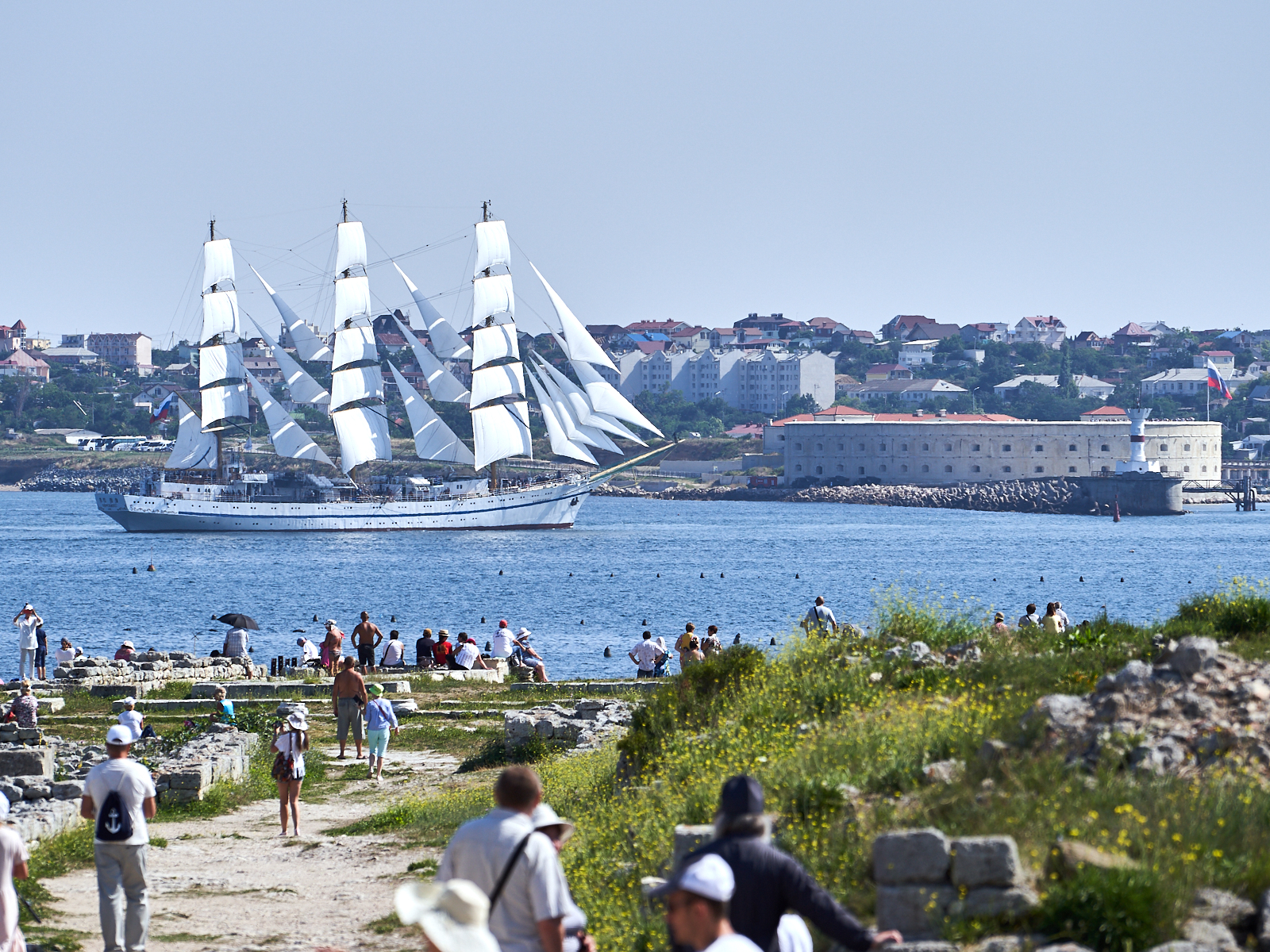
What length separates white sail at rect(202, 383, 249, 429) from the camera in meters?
107

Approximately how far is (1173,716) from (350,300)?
4060 inches

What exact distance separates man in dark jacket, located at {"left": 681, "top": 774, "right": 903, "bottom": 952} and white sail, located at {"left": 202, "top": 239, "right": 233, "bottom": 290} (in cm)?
10709

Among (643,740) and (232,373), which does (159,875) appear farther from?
(232,373)

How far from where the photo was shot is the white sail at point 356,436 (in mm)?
107188

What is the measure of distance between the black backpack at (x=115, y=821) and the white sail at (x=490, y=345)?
324 feet

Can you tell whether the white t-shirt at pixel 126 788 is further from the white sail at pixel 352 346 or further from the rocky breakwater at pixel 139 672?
the white sail at pixel 352 346

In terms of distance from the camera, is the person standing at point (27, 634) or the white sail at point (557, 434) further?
the white sail at point (557, 434)

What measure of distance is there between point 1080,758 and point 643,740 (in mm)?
5931

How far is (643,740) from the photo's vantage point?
47.2 feet

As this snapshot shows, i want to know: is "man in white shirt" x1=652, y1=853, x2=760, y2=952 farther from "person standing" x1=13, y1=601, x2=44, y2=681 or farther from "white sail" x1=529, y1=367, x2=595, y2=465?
"white sail" x1=529, y1=367, x2=595, y2=465

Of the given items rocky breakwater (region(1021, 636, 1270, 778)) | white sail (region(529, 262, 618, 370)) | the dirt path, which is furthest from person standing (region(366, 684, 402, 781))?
white sail (region(529, 262, 618, 370))

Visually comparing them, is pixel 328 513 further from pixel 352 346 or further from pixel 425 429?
pixel 352 346

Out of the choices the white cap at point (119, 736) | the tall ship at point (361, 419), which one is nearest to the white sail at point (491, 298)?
the tall ship at point (361, 419)

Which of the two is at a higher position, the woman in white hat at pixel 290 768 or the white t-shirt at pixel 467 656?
the woman in white hat at pixel 290 768
